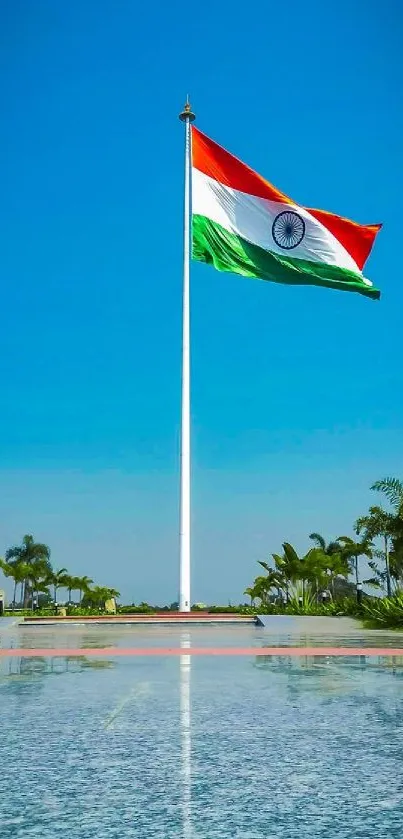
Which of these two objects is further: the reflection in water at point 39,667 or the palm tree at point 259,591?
the palm tree at point 259,591

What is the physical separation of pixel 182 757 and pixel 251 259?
78.6ft

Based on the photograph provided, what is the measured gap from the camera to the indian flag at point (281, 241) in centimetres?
2647

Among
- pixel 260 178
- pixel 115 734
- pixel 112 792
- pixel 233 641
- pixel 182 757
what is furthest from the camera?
pixel 260 178

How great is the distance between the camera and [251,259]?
26.7m

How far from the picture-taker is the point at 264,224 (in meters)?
26.7

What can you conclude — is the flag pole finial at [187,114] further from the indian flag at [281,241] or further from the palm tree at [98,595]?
the palm tree at [98,595]

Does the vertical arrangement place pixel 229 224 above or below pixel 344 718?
above

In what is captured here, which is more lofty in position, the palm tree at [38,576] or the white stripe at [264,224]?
the white stripe at [264,224]

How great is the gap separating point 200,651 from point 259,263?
18.0 metres

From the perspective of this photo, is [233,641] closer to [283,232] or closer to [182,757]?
[182,757]

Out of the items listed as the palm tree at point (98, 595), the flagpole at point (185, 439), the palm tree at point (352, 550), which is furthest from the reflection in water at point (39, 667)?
the palm tree at point (98, 595)

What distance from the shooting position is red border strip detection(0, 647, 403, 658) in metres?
10.3

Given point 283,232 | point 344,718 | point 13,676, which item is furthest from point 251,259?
point 344,718

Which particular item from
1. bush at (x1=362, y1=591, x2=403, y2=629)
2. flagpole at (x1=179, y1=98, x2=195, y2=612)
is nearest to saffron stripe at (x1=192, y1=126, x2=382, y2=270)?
flagpole at (x1=179, y1=98, x2=195, y2=612)
